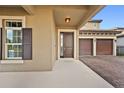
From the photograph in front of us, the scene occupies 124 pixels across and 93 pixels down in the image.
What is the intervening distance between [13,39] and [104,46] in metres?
13.3

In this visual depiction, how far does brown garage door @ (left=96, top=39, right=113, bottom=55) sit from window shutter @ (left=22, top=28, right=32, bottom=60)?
502 inches

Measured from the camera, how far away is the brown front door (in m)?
13.6

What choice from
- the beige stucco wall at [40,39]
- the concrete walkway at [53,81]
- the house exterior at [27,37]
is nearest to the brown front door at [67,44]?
the house exterior at [27,37]

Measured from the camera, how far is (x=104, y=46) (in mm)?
18359

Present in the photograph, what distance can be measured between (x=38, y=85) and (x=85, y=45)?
46.4 feet

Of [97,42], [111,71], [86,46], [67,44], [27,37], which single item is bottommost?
[111,71]

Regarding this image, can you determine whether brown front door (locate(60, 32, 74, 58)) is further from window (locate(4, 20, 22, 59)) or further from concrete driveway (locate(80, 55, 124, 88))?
window (locate(4, 20, 22, 59))

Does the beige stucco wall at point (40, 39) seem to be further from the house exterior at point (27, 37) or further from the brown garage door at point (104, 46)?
the brown garage door at point (104, 46)

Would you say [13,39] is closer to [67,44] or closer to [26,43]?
[26,43]

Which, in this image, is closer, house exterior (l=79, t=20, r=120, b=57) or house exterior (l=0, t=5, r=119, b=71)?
house exterior (l=0, t=5, r=119, b=71)

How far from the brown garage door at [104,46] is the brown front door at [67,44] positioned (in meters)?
5.49

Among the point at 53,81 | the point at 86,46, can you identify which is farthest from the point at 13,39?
the point at 86,46

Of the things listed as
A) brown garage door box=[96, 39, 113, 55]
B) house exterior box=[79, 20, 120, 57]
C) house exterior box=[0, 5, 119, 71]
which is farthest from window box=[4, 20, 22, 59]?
brown garage door box=[96, 39, 113, 55]
